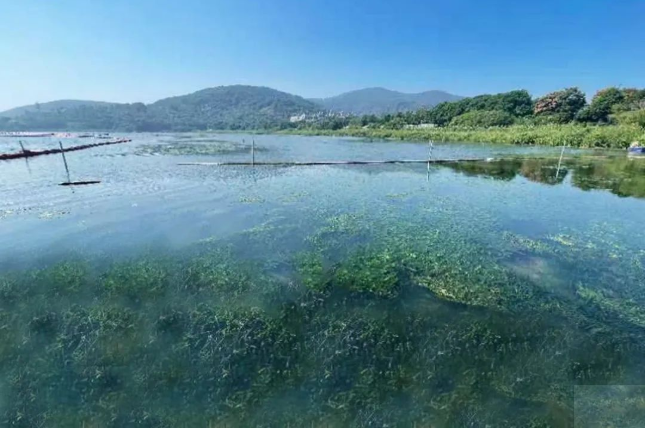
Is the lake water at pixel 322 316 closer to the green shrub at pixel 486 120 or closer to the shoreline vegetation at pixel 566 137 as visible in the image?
the shoreline vegetation at pixel 566 137

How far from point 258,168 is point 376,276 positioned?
23263mm

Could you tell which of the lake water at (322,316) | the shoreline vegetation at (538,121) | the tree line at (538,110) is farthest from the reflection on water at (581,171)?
the tree line at (538,110)

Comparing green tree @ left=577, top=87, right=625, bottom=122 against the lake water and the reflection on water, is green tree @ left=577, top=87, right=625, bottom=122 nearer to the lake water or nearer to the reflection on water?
the reflection on water

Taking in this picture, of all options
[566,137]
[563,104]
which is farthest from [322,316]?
[563,104]

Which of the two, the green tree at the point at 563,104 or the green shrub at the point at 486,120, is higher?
the green tree at the point at 563,104

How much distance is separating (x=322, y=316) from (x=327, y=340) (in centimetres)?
Result: 91

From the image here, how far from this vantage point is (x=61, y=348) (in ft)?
21.4

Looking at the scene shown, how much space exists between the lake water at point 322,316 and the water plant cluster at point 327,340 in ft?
0.12

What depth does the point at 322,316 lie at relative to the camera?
7.68 metres

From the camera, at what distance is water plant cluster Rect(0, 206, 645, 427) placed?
5324 millimetres

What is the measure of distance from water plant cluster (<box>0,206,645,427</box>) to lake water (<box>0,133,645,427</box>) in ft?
0.12

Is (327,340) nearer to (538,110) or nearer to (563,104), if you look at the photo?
(563,104)

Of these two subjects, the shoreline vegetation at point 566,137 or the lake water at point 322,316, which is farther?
the shoreline vegetation at point 566,137

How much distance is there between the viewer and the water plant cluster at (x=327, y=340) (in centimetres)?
532
